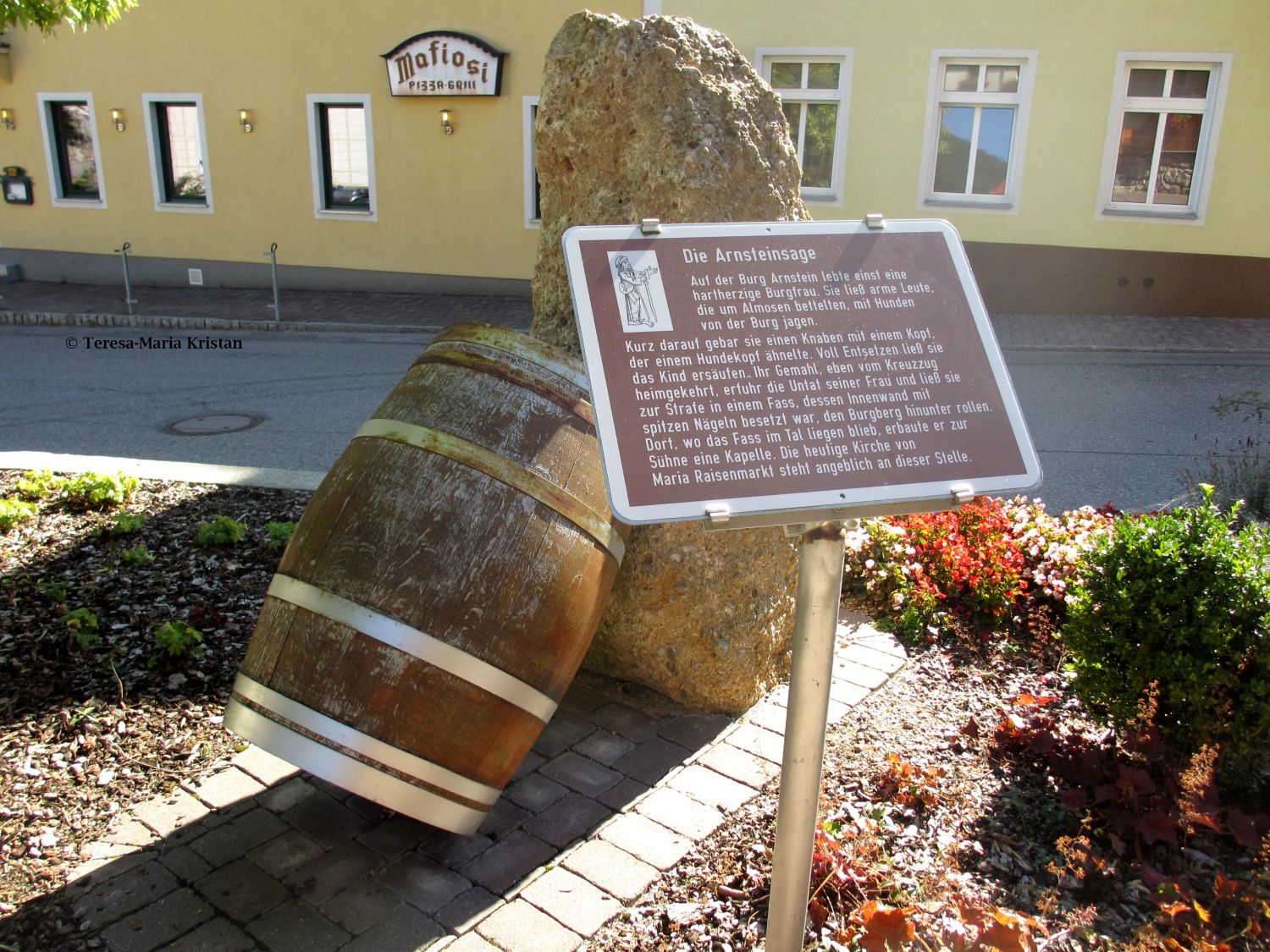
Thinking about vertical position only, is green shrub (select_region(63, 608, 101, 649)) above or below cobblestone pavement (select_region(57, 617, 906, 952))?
above

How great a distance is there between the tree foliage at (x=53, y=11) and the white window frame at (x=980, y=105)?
9521 mm

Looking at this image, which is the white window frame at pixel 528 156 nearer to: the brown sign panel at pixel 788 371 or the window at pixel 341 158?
the window at pixel 341 158

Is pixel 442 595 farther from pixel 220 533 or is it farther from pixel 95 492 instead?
pixel 95 492

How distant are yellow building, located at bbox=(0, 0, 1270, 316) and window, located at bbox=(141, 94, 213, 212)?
40mm

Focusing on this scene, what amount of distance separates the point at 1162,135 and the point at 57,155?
17.1m

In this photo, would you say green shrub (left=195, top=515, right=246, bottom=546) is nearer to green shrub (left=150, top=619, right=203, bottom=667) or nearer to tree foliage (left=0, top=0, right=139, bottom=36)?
green shrub (left=150, top=619, right=203, bottom=667)

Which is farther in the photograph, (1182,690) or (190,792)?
(190,792)

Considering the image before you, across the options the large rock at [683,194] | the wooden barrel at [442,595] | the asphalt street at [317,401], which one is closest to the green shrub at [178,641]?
the wooden barrel at [442,595]

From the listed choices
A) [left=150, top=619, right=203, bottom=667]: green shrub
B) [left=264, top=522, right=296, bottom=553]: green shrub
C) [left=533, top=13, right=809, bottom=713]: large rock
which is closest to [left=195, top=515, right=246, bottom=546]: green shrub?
[left=264, top=522, right=296, bottom=553]: green shrub

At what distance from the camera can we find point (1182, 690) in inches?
114

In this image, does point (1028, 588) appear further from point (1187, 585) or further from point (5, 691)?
point (5, 691)

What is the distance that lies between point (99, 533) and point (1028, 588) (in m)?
4.51

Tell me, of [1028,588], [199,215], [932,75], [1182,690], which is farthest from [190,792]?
[199,215]

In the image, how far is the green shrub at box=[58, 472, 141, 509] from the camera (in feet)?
17.3
